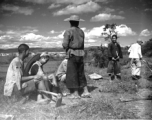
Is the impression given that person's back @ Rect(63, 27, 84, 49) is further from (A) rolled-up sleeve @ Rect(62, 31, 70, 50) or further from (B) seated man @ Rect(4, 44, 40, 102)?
(B) seated man @ Rect(4, 44, 40, 102)

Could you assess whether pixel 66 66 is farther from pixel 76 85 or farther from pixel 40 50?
pixel 40 50

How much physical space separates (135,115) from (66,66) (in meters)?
2.46

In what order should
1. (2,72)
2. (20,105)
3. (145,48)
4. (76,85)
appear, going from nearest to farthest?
(20,105), (76,85), (2,72), (145,48)

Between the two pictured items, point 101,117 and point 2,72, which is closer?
point 101,117

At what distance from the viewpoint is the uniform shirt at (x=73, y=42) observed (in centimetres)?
478

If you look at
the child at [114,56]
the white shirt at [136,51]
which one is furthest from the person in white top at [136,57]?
the child at [114,56]

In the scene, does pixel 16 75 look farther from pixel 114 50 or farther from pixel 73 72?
pixel 114 50

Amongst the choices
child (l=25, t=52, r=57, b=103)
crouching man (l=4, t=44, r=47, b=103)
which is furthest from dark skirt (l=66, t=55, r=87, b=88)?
crouching man (l=4, t=44, r=47, b=103)

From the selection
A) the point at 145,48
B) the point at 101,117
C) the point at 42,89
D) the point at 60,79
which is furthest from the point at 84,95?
the point at 145,48

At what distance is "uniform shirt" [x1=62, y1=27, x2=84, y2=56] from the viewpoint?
478 cm

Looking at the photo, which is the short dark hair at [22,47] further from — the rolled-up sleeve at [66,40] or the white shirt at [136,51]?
the white shirt at [136,51]

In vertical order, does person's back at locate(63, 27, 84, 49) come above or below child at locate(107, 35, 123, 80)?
above

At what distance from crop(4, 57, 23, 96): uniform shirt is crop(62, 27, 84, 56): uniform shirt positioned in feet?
4.45

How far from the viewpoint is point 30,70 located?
4496 mm
